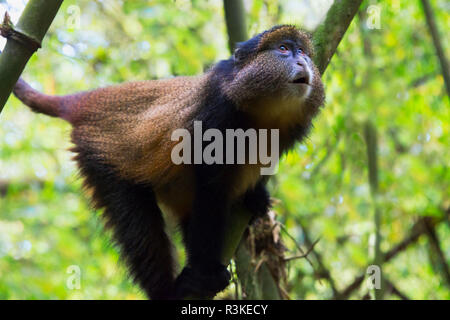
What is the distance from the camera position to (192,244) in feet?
15.2

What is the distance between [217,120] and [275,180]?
2.90 m

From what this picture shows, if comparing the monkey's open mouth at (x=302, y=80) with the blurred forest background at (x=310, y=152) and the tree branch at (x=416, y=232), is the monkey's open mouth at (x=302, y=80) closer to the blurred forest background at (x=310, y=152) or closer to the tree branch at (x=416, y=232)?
the blurred forest background at (x=310, y=152)

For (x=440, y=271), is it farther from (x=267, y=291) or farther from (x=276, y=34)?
(x=276, y=34)

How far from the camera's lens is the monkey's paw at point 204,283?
15.0 feet

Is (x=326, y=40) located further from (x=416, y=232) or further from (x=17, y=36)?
(x=416, y=232)

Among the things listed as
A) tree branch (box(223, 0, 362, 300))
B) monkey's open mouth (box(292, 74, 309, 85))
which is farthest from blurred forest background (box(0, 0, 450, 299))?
tree branch (box(223, 0, 362, 300))

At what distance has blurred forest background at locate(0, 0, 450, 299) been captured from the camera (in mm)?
7867

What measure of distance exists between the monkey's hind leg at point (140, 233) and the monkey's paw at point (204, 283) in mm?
367

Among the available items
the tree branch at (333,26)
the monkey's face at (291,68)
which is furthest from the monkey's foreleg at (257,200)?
the tree branch at (333,26)

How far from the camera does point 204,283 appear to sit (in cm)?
456

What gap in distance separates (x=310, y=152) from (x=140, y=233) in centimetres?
308

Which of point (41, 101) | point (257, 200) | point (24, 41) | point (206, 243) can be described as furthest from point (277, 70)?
point (41, 101)
